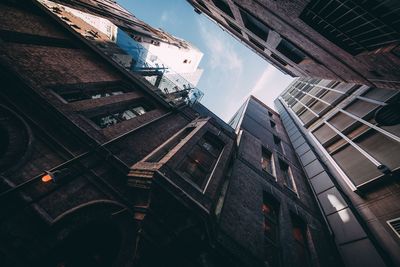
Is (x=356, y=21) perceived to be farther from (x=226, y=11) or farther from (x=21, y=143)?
(x=21, y=143)

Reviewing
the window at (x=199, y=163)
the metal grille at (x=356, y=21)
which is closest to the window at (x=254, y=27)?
the metal grille at (x=356, y=21)

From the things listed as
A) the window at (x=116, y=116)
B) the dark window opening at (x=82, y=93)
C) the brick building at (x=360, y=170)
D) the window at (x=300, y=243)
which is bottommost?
the window at (x=300, y=243)

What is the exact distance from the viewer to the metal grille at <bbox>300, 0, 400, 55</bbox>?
5.39m

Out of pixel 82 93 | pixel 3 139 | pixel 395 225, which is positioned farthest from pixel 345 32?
pixel 3 139

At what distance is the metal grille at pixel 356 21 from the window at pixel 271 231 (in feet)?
24.4

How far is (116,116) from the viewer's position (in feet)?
28.2

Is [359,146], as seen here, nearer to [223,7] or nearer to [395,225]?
[395,225]

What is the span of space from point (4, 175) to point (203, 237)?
508cm

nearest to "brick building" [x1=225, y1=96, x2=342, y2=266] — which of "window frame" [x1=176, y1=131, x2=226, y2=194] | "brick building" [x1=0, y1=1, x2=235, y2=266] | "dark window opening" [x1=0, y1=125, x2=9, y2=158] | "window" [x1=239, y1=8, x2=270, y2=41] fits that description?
"window frame" [x1=176, y1=131, x2=226, y2=194]

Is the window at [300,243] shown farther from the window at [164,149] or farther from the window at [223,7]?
the window at [223,7]

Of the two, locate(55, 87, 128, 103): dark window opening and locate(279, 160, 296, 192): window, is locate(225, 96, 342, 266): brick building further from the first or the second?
locate(55, 87, 128, 103): dark window opening

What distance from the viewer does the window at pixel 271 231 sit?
284 inches

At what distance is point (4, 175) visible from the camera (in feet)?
14.2

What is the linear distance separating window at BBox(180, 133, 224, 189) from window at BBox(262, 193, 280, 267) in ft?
11.6
